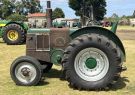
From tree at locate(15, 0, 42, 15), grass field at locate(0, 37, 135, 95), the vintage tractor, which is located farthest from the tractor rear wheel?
tree at locate(15, 0, 42, 15)

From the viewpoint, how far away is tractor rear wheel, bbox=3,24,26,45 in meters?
21.4

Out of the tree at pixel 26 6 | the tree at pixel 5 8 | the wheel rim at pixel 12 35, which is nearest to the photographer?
the wheel rim at pixel 12 35

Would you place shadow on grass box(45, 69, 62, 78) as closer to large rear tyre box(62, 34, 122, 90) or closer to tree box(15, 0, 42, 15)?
large rear tyre box(62, 34, 122, 90)

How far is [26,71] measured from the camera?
8820mm

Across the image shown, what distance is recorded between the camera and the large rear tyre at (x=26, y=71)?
878 cm

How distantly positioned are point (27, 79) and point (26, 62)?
1.29 feet

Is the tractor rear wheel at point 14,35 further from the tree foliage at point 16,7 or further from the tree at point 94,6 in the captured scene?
the tree foliage at point 16,7

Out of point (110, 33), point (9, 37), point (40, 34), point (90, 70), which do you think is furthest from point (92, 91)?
point (9, 37)

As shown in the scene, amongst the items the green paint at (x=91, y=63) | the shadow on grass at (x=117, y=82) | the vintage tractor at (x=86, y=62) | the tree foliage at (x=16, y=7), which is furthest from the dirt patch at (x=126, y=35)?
the tree foliage at (x=16, y=7)

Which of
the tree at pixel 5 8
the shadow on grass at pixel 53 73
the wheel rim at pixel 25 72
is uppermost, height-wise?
the tree at pixel 5 8

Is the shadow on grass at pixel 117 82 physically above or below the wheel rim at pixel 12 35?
below

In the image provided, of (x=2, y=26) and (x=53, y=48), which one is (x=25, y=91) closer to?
(x=53, y=48)

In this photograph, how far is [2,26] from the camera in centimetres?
2300

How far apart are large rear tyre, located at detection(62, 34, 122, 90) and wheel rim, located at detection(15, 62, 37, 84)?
2.69ft
